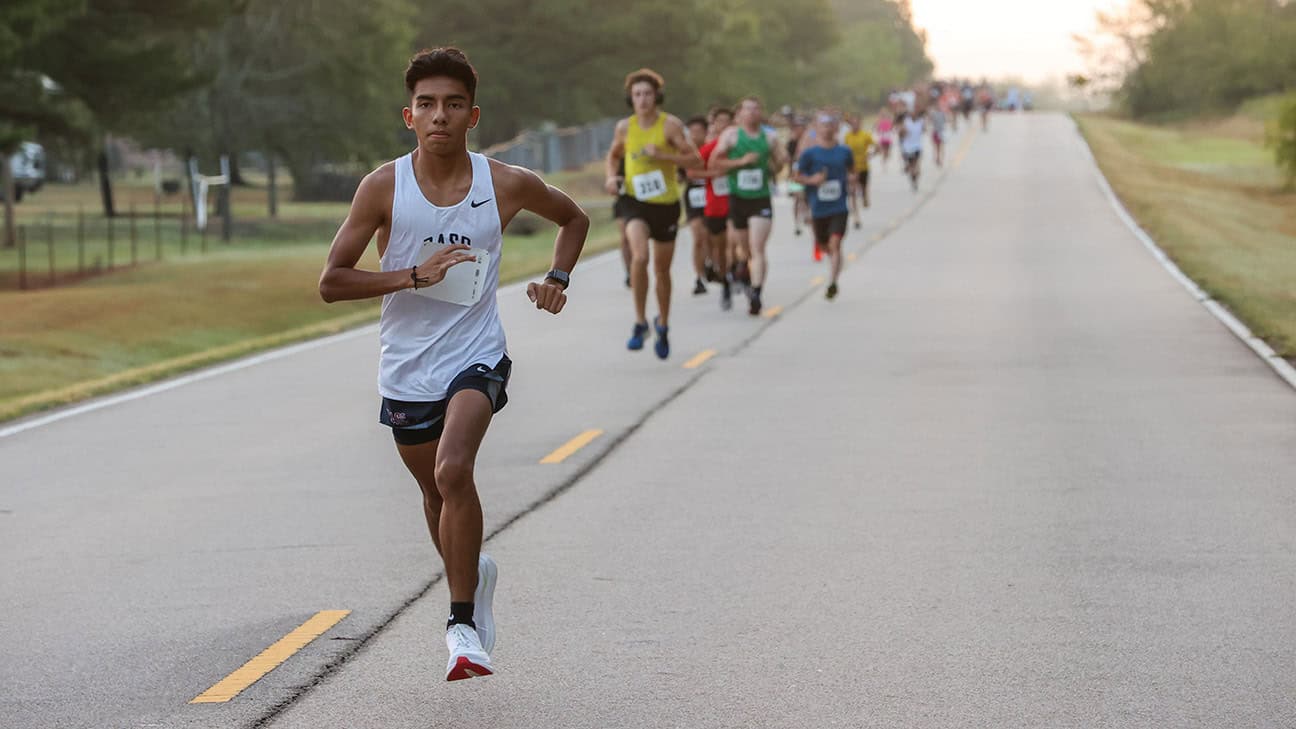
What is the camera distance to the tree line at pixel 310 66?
3284 cm

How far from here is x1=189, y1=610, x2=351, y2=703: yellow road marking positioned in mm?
5924

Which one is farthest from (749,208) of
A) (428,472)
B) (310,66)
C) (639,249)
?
(310,66)

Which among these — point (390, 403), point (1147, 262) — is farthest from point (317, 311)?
point (390, 403)

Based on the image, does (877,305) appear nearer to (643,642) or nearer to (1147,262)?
(1147,262)

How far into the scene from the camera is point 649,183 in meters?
15.1

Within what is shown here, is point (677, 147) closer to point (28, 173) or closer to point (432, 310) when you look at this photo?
point (432, 310)

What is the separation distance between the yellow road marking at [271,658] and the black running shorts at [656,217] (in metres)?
8.52

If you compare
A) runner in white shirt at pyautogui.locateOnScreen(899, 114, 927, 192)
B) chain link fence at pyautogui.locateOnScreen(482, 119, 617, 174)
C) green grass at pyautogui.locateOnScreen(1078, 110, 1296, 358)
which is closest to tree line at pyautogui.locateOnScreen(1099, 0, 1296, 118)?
green grass at pyautogui.locateOnScreen(1078, 110, 1296, 358)

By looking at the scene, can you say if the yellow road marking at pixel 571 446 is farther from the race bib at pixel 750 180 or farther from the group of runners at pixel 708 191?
the race bib at pixel 750 180

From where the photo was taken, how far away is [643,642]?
6.54m

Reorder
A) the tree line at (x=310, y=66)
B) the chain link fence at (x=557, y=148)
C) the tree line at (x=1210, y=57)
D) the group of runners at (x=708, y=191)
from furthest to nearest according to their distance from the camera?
the tree line at (x=1210, y=57), the chain link fence at (x=557, y=148), the tree line at (x=310, y=66), the group of runners at (x=708, y=191)

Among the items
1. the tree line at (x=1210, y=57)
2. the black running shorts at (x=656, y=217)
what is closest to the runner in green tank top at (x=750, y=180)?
the black running shorts at (x=656, y=217)

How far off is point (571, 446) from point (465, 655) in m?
5.59

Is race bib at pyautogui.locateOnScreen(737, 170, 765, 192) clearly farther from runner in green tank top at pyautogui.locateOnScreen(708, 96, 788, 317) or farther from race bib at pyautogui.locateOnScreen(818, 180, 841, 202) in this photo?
race bib at pyautogui.locateOnScreen(818, 180, 841, 202)
